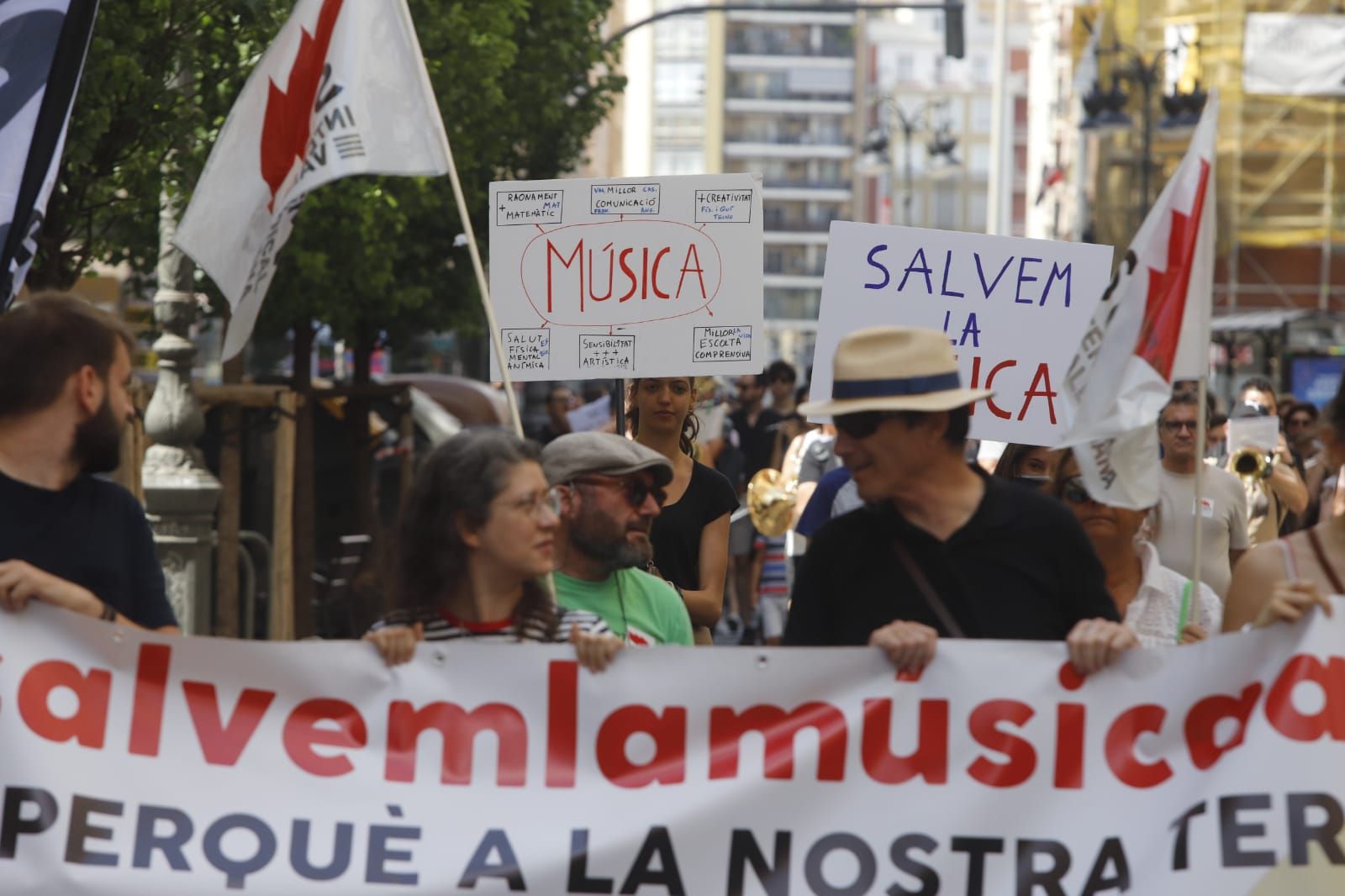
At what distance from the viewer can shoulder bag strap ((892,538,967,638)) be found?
4.00 meters

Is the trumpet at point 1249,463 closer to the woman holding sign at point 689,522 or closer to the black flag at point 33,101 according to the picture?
the woman holding sign at point 689,522

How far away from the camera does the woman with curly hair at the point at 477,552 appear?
4.11 metres

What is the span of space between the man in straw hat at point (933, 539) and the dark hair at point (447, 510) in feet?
1.93

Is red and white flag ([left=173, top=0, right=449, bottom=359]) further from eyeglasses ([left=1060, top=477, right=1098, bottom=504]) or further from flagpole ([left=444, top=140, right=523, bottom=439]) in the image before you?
eyeglasses ([left=1060, top=477, right=1098, bottom=504])

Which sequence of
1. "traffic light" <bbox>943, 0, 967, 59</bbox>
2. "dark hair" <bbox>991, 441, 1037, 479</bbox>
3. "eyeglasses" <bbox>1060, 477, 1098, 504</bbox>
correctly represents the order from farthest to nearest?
"traffic light" <bbox>943, 0, 967, 59</bbox> < "dark hair" <bbox>991, 441, 1037, 479</bbox> < "eyeglasses" <bbox>1060, 477, 1098, 504</bbox>

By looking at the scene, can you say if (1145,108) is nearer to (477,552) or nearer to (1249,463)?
(1249,463)

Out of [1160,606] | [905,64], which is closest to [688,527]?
[1160,606]

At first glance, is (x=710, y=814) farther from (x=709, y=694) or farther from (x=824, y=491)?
(x=824, y=491)

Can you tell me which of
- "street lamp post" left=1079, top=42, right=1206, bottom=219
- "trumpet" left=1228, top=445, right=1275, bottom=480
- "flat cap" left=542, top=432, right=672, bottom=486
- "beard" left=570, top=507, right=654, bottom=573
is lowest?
"trumpet" left=1228, top=445, right=1275, bottom=480

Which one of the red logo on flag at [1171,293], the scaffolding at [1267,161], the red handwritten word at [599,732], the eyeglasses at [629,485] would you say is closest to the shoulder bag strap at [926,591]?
the red handwritten word at [599,732]

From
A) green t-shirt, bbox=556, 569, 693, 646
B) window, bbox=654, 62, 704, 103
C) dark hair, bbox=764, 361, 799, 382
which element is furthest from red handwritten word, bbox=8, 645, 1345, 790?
window, bbox=654, 62, 704, 103

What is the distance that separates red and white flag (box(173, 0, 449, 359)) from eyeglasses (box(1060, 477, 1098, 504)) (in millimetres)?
1683

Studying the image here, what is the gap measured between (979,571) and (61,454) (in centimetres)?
169

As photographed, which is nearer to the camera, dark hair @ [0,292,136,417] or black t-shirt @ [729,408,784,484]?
dark hair @ [0,292,136,417]
